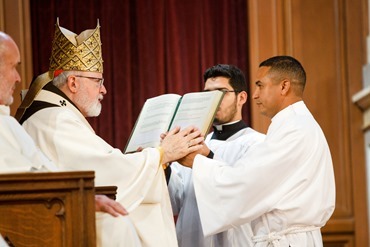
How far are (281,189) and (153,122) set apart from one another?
92 centimetres

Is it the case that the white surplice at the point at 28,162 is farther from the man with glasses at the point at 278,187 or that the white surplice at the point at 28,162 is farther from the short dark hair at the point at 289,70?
the short dark hair at the point at 289,70

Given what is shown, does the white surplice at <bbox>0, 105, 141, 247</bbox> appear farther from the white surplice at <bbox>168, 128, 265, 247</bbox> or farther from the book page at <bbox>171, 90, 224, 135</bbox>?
the white surplice at <bbox>168, 128, 265, 247</bbox>

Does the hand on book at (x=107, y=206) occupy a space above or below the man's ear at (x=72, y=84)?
below

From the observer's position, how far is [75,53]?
5336 millimetres

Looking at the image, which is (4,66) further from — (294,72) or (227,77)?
(227,77)

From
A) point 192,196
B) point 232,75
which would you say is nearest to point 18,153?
point 192,196

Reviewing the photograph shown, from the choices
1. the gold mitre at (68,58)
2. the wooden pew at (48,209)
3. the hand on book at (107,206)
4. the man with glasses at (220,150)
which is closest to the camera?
the wooden pew at (48,209)

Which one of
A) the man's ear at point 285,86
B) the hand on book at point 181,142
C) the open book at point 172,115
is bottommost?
the hand on book at point 181,142

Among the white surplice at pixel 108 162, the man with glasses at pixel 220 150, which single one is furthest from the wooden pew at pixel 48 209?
the man with glasses at pixel 220 150

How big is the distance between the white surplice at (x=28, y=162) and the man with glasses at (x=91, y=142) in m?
0.01

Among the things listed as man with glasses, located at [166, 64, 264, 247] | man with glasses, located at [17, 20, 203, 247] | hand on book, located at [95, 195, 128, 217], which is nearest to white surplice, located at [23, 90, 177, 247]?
man with glasses, located at [17, 20, 203, 247]

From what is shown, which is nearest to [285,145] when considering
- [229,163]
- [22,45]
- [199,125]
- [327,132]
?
Result: [199,125]

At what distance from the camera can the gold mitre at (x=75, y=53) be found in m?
5.32

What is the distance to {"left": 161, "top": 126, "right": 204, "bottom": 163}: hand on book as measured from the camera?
531 centimetres
